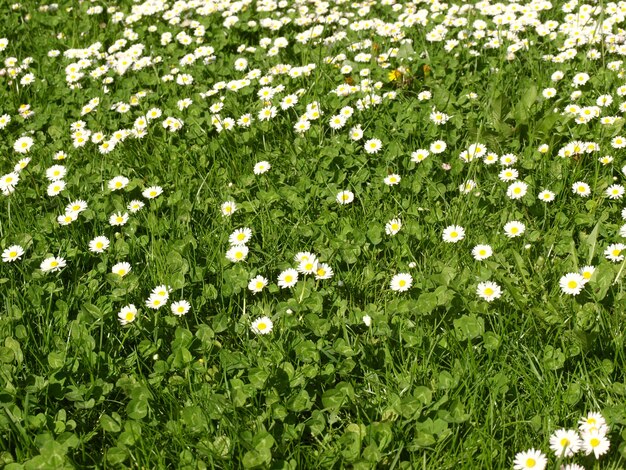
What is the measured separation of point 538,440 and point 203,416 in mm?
1000

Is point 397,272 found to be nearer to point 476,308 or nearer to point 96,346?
point 476,308

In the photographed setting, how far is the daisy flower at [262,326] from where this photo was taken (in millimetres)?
2621

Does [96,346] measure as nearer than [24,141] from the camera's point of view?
Yes

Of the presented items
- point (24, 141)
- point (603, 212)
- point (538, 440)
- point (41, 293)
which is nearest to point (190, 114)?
point (24, 141)

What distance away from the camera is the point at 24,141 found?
3.84 m

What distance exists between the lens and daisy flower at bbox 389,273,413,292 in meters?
2.78

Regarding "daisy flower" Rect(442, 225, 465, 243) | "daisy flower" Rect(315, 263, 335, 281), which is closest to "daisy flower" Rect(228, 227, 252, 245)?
"daisy flower" Rect(315, 263, 335, 281)

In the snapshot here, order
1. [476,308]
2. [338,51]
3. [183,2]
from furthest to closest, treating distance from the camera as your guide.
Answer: [183,2] < [338,51] < [476,308]

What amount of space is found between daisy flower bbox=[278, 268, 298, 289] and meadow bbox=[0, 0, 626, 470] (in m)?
0.01

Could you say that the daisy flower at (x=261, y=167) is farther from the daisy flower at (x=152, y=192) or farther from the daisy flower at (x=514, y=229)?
the daisy flower at (x=514, y=229)

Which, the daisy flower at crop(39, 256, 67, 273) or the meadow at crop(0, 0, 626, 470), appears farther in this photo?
the daisy flower at crop(39, 256, 67, 273)

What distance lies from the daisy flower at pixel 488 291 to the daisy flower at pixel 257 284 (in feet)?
2.60

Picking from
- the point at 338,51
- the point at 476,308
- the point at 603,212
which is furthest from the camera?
the point at 338,51

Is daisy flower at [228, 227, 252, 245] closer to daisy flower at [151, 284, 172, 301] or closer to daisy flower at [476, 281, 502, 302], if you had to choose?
daisy flower at [151, 284, 172, 301]
